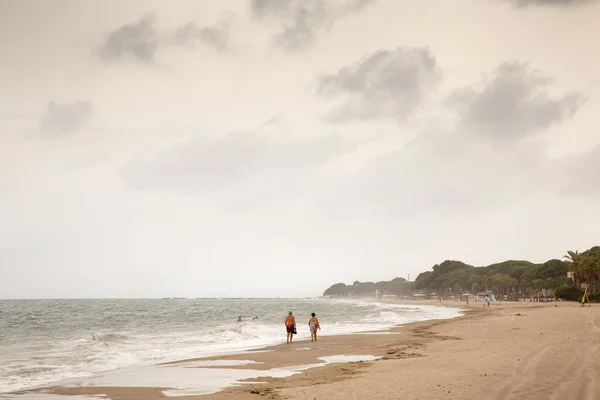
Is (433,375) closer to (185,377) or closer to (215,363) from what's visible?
(185,377)

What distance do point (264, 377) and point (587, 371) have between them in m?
8.64

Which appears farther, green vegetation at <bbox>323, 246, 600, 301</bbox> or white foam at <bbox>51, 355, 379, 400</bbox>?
green vegetation at <bbox>323, 246, 600, 301</bbox>

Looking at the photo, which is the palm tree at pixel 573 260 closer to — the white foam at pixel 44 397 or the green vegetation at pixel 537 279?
the green vegetation at pixel 537 279

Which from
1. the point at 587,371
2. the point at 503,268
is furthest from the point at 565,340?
the point at 503,268

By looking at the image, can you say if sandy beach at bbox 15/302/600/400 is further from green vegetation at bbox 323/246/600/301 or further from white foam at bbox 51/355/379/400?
green vegetation at bbox 323/246/600/301

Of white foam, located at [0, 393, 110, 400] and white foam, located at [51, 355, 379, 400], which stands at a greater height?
white foam, located at [0, 393, 110, 400]

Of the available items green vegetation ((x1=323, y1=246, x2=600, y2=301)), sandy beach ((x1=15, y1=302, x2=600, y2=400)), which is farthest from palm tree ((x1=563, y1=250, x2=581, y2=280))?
sandy beach ((x1=15, y1=302, x2=600, y2=400))

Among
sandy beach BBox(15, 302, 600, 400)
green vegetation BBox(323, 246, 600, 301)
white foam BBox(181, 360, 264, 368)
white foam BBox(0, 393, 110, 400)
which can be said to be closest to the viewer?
sandy beach BBox(15, 302, 600, 400)

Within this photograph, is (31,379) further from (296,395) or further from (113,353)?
(296,395)

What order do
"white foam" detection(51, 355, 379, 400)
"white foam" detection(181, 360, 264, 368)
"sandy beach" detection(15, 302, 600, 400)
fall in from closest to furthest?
"sandy beach" detection(15, 302, 600, 400), "white foam" detection(51, 355, 379, 400), "white foam" detection(181, 360, 264, 368)

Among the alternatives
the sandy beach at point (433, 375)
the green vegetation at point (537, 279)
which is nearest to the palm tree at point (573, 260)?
the green vegetation at point (537, 279)

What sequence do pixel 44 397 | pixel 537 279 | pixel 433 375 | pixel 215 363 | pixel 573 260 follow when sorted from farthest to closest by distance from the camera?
pixel 537 279
pixel 573 260
pixel 215 363
pixel 44 397
pixel 433 375

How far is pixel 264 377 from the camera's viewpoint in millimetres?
14234

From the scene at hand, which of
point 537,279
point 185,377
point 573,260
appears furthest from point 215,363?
point 537,279
